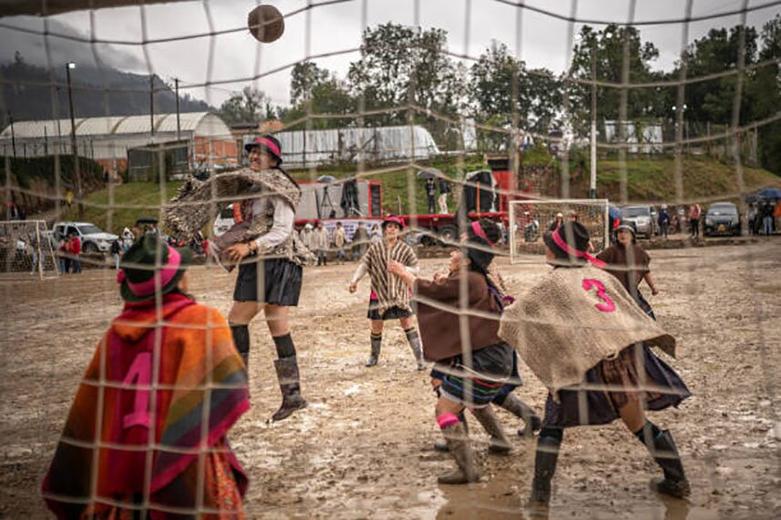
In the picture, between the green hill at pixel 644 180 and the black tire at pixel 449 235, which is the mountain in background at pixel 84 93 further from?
the black tire at pixel 449 235

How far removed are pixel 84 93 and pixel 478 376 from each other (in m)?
2.56

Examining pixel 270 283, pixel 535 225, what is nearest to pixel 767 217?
pixel 535 225

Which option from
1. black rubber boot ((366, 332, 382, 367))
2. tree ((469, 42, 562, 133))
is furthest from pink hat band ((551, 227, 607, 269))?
black rubber boot ((366, 332, 382, 367))

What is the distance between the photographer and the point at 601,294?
3.84 metres

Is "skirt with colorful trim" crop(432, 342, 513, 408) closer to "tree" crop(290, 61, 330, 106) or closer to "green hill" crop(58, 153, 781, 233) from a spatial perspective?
"green hill" crop(58, 153, 781, 233)

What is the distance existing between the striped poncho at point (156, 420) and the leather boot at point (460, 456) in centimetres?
160

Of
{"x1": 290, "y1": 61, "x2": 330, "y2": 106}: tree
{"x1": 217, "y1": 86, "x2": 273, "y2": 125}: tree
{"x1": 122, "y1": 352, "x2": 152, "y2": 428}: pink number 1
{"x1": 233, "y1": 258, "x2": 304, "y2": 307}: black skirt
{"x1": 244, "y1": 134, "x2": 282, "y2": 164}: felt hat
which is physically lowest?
{"x1": 122, "y1": 352, "x2": 152, "y2": 428}: pink number 1

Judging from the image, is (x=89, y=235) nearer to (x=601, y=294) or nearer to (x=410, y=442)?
(x=410, y=442)

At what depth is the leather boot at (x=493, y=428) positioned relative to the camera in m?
4.70

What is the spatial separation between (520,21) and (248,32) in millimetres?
1260

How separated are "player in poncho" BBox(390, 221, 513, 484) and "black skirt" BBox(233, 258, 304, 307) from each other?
0.67 m

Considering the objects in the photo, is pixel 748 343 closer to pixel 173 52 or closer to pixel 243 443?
pixel 243 443

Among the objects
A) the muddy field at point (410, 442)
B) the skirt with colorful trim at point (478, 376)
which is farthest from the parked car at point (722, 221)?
the skirt with colorful trim at point (478, 376)

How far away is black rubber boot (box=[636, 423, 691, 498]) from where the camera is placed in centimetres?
398
